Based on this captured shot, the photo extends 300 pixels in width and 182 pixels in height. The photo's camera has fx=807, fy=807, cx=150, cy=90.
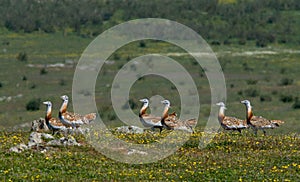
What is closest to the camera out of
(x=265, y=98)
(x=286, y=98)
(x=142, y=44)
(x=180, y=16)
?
(x=286, y=98)

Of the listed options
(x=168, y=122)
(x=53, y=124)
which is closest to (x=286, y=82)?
(x=168, y=122)

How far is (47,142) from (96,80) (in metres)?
51.1

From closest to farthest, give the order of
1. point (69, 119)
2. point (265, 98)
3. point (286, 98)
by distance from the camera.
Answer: point (69, 119) < point (286, 98) < point (265, 98)

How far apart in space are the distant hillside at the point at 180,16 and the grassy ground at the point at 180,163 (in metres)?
83.9

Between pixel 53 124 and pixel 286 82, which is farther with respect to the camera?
pixel 286 82

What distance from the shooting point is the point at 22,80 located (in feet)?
246

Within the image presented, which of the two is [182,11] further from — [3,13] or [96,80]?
[96,80]

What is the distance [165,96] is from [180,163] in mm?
41696

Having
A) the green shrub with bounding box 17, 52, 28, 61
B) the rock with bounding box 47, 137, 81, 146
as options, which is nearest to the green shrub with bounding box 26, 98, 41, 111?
the green shrub with bounding box 17, 52, 28, 61

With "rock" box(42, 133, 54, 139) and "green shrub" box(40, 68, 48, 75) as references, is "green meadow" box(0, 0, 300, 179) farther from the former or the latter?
"rock" box(42, 133, 54, 139)

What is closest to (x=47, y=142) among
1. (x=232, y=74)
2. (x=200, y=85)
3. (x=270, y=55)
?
(x=200, y=85)

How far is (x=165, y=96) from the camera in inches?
2623

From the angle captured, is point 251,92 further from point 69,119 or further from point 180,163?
point 180,163

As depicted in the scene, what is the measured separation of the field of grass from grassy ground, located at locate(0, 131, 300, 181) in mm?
31
